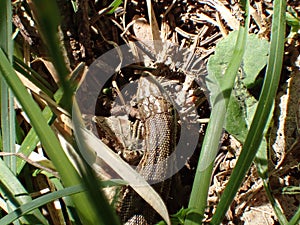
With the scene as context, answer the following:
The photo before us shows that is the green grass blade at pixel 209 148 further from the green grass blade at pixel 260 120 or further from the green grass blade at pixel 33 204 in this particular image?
the green grass blade at pixel 33 204

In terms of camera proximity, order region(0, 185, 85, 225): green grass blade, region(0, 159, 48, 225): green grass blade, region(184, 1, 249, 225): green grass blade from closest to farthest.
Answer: region(0, 185, 85, 225): green grass blade < region(184, 1, 249, 225): green grass blade < region(0, 159, 48, 225): green grass blade

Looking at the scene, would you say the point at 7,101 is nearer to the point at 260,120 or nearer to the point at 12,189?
the point at 12,189

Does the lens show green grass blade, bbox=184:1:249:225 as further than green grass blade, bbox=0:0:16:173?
No

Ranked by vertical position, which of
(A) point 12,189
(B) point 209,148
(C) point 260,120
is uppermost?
(C) point 260,120

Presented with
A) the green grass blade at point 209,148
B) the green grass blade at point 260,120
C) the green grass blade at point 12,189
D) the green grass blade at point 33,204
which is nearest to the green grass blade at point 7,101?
the green grass blade at point 12,189

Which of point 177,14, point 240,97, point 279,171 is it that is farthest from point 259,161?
point 177,14

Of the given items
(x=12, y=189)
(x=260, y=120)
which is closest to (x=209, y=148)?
(x=260, y=120)

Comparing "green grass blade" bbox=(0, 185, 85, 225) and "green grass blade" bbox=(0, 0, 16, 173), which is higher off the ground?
"green grass blade" bbox=(0, 0, 16, 173)

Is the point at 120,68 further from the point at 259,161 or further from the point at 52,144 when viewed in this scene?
the point at 52,144

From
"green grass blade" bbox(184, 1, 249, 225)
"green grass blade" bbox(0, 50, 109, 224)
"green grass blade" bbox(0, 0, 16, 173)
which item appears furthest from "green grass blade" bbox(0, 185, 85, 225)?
"green grass blade" bbox(184, 1, 249, 225)

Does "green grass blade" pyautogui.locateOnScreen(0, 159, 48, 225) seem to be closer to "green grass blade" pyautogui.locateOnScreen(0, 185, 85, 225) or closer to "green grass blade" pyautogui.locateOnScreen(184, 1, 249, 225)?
"green grass blade" pyautogui.locateOnScreen(0, 185, 85, 225)
